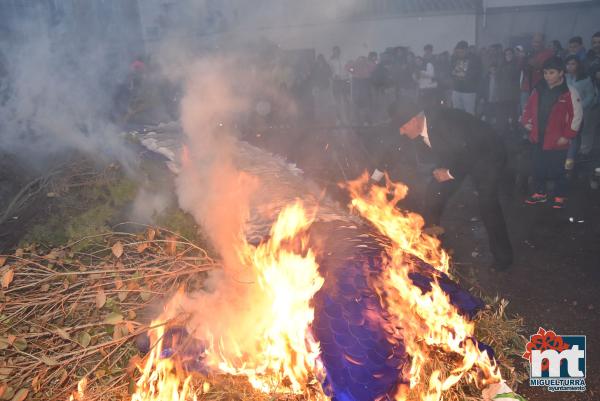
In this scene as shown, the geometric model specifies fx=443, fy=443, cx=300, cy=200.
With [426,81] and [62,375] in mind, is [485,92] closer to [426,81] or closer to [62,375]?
[426,81]

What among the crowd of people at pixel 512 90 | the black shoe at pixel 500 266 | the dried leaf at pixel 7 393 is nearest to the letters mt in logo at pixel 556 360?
the black shoe at pixel 500 266

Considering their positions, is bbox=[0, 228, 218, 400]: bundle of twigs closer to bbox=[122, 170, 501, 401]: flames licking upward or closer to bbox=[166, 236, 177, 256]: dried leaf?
bbox=[166, 236, 177, 256]: dried leaf

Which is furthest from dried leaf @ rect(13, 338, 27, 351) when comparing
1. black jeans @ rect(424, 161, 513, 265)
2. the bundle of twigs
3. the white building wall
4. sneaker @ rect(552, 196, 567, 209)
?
the white building wall

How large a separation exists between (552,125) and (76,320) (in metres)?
6.18

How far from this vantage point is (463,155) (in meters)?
4.81

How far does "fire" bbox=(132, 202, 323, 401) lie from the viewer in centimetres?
286

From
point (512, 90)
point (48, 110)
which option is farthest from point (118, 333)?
point (512, 90)

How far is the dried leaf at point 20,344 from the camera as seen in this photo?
2.96 meters

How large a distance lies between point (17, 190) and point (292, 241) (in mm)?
4875

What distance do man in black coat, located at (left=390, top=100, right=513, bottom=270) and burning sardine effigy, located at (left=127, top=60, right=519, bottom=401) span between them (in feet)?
3.52

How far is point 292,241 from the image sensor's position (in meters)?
3.37

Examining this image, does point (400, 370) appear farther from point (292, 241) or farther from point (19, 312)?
point (19, 312)

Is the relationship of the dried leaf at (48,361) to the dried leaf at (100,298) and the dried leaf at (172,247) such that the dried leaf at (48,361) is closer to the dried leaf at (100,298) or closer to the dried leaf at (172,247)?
the dried leaf at (100,298)

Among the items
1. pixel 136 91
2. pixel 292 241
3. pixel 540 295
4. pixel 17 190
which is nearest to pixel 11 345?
pixel 292 241
